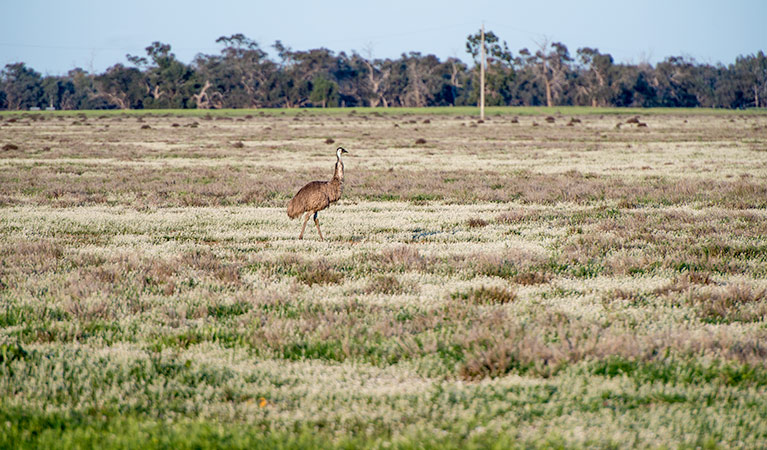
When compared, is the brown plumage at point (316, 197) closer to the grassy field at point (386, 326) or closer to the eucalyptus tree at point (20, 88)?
the grassy field at point (386, 326)

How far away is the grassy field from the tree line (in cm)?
12750

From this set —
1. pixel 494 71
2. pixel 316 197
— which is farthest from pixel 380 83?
pixel 316 197

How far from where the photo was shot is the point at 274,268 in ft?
30.9

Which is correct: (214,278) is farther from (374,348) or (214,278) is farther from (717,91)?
(717,91)

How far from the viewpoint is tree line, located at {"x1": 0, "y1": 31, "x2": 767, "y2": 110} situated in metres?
143

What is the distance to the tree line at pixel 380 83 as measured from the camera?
468ft

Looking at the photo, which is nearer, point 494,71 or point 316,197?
point 316,197

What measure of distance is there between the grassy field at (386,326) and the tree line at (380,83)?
12750 cm

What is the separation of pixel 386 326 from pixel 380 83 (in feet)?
511

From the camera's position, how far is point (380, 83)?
159 meters

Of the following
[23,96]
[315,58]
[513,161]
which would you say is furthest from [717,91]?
[23,96]

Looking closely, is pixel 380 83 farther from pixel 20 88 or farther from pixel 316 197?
pixel 316 197

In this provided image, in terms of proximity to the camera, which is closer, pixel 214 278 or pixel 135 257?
pixel 214 278

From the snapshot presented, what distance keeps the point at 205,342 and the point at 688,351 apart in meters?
4.36
